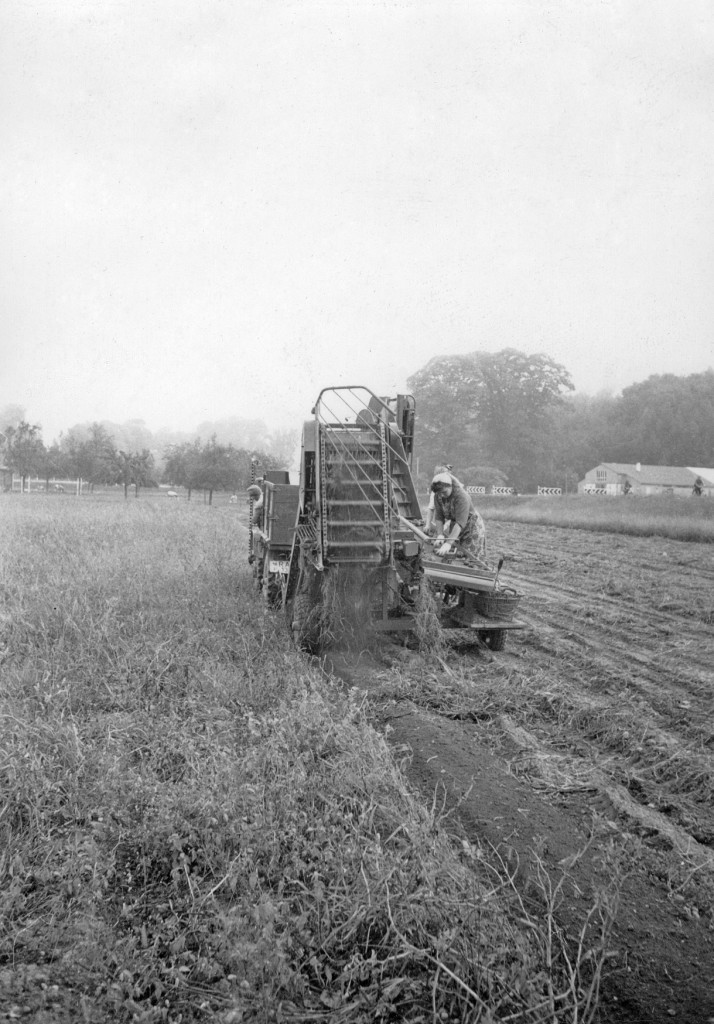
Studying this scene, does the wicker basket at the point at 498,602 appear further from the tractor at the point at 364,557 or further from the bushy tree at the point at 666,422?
the bushy tree at the point at 666,422

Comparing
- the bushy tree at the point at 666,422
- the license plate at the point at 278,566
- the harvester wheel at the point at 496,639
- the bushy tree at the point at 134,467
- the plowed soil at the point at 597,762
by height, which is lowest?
the plowed soil at the point at 597,762

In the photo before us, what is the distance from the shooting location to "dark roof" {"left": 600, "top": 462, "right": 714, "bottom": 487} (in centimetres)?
3929

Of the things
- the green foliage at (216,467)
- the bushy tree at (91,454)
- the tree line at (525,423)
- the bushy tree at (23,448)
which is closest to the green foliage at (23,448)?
the bushy tree at (23,448)

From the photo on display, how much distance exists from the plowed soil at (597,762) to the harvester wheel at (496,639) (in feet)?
0.34

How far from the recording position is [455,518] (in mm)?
8641

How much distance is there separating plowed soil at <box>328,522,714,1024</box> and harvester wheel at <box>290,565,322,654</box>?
0.42m

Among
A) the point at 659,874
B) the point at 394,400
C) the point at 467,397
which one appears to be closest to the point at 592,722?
the point at 659,874

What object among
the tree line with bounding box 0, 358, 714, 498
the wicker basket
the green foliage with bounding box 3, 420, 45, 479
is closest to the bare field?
the wicker basket

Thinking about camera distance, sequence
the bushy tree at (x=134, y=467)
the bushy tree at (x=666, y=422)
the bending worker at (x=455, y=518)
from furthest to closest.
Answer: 1. the bushy tree at (x=134, y=467)
2. the bushy tree at (x=666, y=422)
3. the bending worker at (x=455, y=518)

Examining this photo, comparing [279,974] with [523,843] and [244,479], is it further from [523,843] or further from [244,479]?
[244,479]

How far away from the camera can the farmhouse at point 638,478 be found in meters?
38.5

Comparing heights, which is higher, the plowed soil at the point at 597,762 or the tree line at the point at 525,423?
the tree line at the point at 525,423

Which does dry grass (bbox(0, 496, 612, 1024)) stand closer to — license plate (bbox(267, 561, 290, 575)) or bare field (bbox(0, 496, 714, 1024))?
bare field (bbox(0, 496, 714, 1024))

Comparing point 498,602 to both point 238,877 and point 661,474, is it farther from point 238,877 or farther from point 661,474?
point 661,474
